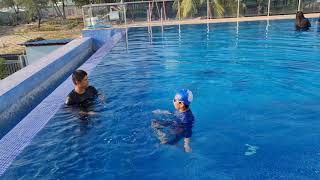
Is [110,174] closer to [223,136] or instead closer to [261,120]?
[223,136]

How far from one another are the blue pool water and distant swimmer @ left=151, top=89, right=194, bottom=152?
135 millimetres

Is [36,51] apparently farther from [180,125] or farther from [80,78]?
[180,125]

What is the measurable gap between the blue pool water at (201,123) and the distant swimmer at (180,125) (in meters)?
0.14

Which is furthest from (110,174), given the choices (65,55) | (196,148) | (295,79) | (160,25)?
(160,25)

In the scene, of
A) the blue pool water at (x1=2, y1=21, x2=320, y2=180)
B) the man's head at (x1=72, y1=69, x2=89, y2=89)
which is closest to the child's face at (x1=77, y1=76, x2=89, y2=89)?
the man's head at (x1=72, y1=69, x2=89, y2=89)

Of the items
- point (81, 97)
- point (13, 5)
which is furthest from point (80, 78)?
point (13, 5)

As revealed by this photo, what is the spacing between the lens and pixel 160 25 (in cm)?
1845

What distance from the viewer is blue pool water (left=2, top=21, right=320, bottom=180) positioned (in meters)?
4.49

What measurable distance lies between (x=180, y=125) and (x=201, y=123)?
0.99 m

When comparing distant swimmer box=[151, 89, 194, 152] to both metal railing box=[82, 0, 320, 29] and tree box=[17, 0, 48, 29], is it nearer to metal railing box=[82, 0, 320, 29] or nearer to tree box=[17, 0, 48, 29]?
metal railing box=[82, 0, 320, 29]

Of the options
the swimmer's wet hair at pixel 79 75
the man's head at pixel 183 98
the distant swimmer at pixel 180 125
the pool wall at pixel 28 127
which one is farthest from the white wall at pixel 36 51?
the man's head at pixel 183 98

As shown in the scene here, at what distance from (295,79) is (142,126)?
13.9ft

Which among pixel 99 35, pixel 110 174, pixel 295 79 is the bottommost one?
pixel 110 174

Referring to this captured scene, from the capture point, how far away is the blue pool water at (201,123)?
4488 millimetres
